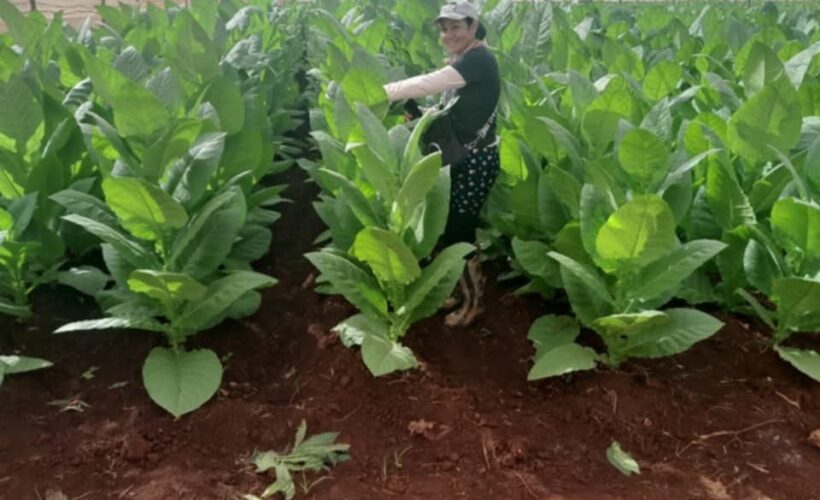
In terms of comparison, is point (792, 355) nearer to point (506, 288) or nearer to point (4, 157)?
point (506, 288)

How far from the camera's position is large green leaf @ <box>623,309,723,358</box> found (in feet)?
7.63

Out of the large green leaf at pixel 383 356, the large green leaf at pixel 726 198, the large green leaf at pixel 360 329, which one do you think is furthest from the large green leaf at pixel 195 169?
the large green leaf at pixel 726 198

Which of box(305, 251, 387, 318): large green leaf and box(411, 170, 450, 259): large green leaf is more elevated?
box(411, 170, 450, 259): large green leaf

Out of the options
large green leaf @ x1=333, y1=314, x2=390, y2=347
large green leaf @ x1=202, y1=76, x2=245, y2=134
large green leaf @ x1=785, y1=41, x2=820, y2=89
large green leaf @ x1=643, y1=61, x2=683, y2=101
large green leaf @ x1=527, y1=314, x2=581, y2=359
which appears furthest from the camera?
large green leaf @ x1=643, y1=61, x2=683, y2=101

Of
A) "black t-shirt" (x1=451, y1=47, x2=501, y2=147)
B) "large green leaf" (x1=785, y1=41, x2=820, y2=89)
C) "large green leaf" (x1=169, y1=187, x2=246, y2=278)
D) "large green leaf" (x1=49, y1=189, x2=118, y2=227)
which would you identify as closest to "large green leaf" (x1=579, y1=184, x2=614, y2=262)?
"black t-shirt" (x1=451, y1=47, x2=501, y2=147)

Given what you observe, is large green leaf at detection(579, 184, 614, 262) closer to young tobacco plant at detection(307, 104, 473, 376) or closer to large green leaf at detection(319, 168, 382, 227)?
young tobacco plant at detection(307, 104, 473, 376)

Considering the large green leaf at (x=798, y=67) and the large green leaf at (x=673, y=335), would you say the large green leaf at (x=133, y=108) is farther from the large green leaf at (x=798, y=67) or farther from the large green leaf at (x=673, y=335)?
the large green leaf at (x=798, y=67)

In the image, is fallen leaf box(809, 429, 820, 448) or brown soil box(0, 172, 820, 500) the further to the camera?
fallen leaf box(809, 429, 820, 448)

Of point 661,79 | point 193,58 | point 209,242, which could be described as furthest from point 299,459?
point 661,79

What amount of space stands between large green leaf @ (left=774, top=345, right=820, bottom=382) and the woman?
1.03m

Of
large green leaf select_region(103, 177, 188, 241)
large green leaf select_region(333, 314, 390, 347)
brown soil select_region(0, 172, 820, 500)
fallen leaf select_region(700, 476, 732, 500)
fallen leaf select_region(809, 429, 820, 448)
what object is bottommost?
brown soil select_region(0, 172, 820, 500)

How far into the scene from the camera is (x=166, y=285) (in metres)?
2.31

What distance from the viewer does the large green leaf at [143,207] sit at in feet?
7.37

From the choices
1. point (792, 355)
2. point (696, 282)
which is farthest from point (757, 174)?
point (792, 355)
